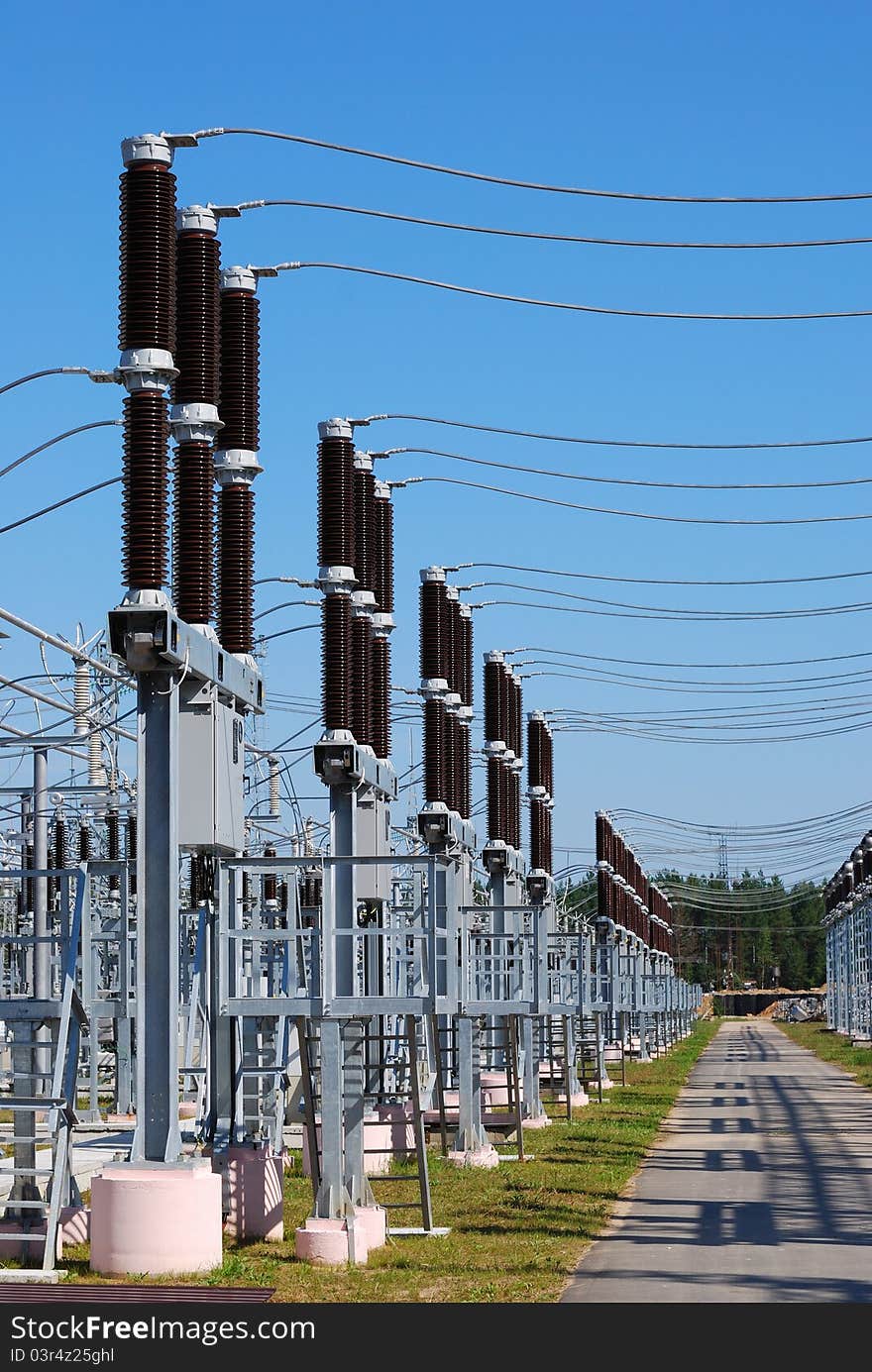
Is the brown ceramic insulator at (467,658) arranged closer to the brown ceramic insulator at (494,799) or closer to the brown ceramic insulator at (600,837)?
the brown ceramic insulator at (494,799)

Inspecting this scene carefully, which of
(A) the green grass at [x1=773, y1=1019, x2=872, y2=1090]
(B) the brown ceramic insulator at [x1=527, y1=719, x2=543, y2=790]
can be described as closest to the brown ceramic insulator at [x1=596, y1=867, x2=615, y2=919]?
(A) the green grass at [x1=773, y1=1019, x2=872, y2=1090]

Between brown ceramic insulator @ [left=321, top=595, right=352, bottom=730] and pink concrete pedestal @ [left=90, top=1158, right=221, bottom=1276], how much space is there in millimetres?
5943

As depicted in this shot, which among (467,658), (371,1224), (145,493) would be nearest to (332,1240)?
(371,1224)

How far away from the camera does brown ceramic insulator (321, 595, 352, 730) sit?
17984mm

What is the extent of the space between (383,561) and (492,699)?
9447 millimetres

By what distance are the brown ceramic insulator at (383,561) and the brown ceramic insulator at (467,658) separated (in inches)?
195

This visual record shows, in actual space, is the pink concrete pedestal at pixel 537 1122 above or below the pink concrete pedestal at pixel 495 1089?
below

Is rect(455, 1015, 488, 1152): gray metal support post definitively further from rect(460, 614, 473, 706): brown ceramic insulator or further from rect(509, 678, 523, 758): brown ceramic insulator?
rect(509, 678, 523, 758): brown ceramic insulator

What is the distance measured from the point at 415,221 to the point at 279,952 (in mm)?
6765

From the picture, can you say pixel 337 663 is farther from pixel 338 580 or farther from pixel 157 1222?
pixel 157 1222

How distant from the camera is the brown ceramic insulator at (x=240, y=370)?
16172 millimetres

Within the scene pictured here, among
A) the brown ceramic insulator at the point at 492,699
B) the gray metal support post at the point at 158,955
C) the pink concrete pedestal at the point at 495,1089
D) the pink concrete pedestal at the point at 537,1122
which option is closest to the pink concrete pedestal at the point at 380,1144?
the gray metal support post at the point at 158,955

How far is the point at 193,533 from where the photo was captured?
48.1 feet
